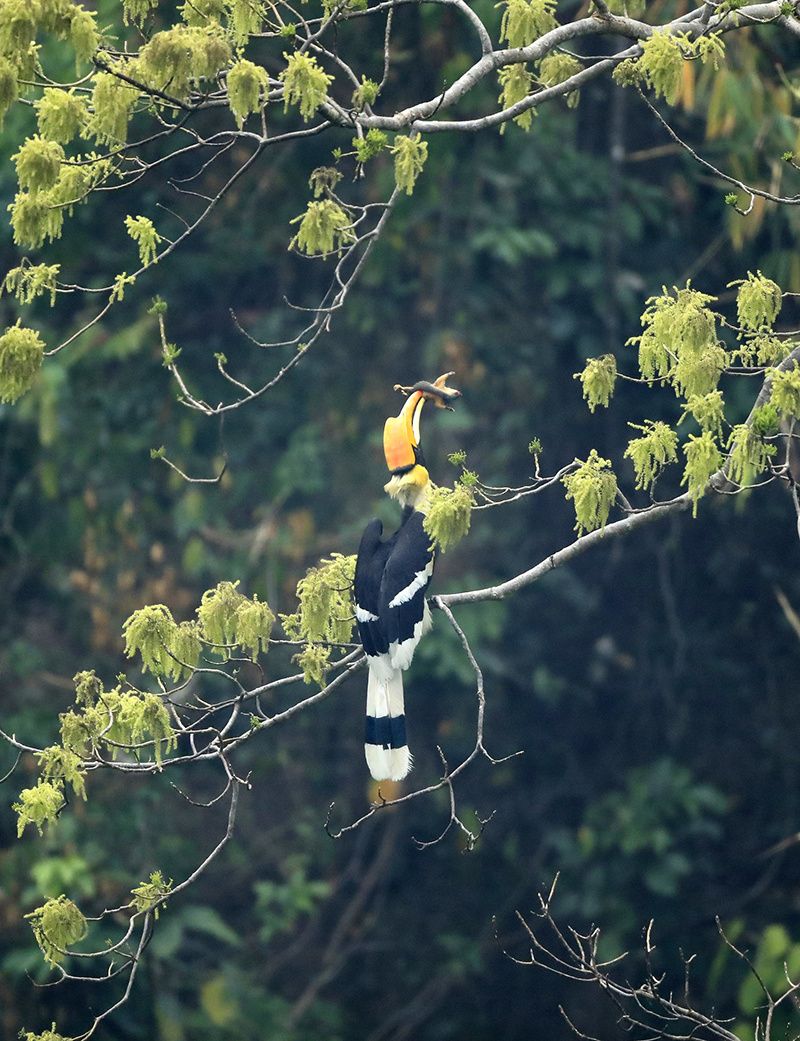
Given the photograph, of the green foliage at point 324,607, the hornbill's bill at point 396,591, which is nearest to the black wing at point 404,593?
the hornbill's bill at point 396,591

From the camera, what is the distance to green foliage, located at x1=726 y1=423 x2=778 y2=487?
13.3ft

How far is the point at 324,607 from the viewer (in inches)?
181

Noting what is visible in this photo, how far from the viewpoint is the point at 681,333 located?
Result: 13.4 ft

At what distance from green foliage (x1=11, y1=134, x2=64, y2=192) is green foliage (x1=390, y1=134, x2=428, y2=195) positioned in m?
0.95

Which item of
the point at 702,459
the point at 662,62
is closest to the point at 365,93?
the point at 662,62

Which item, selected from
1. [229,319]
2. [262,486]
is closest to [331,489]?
[262,486]

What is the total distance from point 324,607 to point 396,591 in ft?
2.08

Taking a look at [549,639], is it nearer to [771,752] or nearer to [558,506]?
[558,506]

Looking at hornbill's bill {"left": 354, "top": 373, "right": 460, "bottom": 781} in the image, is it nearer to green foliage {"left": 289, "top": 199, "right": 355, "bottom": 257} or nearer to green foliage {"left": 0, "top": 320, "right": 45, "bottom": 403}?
green foliage {"left": 289, "top": 199, "right": 355, "bottom": 257}

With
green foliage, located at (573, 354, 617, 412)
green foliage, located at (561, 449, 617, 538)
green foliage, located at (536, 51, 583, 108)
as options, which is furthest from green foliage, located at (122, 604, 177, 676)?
green foliage, located at (536, 51, 583, 108)

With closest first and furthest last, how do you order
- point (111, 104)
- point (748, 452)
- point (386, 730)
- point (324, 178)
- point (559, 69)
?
point (748, 452) → point (111, 104) → point (324, 178) → point (559, 69) → point (386, 730)

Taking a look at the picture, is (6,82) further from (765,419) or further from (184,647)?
(765,419)

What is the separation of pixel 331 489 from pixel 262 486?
399mm

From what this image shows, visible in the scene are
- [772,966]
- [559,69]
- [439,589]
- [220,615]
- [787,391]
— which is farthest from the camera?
[439,589]
